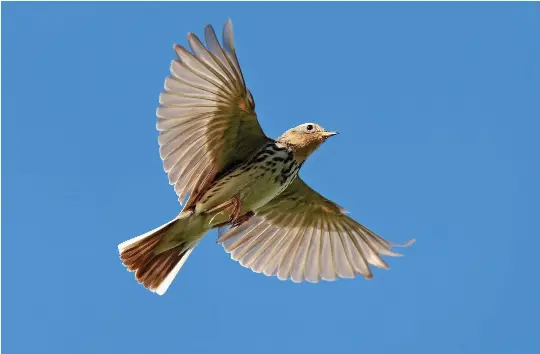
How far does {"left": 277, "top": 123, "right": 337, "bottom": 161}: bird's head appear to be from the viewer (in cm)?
998

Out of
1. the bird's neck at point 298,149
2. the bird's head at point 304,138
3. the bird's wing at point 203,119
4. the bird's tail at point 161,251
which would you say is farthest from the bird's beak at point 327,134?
the bird's tail at point 161,251

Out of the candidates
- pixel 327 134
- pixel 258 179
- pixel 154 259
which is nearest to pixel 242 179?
pixel 258 179

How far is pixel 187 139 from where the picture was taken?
391 inches

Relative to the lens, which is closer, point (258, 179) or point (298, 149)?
point (258, 179)

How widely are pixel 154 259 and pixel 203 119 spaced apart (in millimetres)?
1609

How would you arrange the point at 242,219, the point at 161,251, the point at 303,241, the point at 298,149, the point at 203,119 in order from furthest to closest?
the point at 303,241 → the point at 242,219 → the point at 161,251 → the point at 298,149 → the point at 203,119

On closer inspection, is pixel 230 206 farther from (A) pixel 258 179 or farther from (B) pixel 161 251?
(B) pixel 161 251

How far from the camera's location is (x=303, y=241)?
11.6 m

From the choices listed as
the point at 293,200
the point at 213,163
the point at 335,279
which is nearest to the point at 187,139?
the point at 213,163

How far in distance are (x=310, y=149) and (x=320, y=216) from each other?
1.65 metres

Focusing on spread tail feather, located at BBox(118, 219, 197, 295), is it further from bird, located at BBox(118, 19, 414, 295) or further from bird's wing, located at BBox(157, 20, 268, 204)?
bird's wing, located at BBox(157, 20, 268, 204)

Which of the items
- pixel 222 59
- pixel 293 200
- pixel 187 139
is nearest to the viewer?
pixel 222 59

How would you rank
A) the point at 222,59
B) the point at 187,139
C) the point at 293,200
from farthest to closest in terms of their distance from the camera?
the point at 293,200 → the point at 187,139 → the point at 222,59

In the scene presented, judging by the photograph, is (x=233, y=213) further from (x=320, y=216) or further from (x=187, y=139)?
(x=320, y=216)
